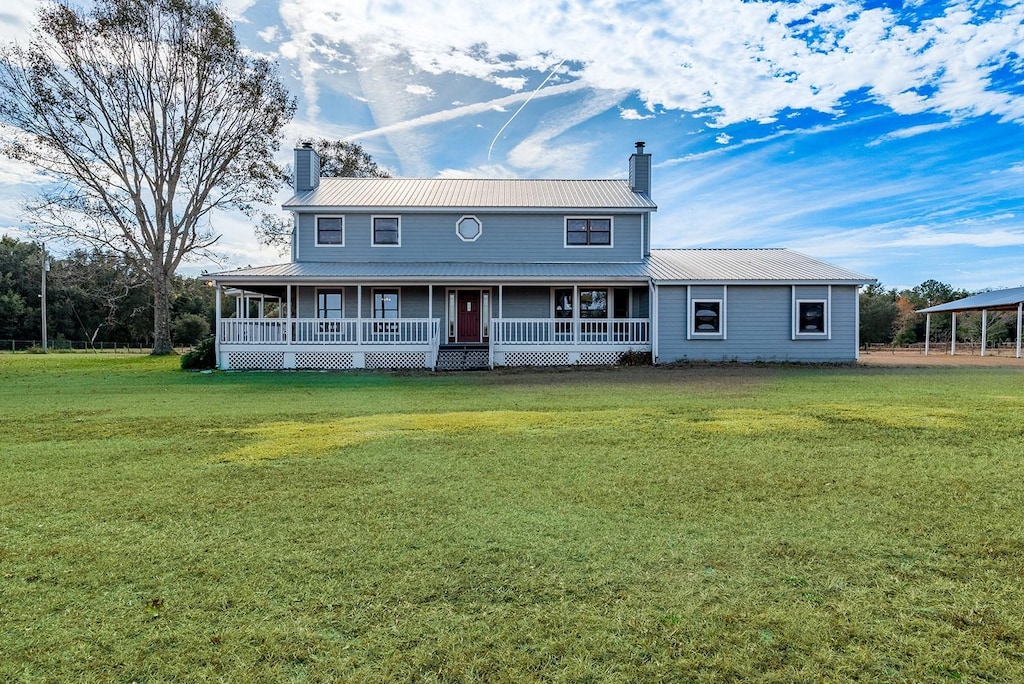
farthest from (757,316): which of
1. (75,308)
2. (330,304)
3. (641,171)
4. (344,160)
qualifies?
(75,308)

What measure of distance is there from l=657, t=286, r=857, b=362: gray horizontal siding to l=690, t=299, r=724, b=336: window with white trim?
0.25m

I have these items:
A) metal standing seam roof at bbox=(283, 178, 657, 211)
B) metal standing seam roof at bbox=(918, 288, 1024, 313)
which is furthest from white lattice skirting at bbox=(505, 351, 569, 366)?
metal standing seam roof at bbox=(918, 288, 1024, 313)

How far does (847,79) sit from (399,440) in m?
20.1

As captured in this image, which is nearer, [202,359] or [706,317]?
[202,359]

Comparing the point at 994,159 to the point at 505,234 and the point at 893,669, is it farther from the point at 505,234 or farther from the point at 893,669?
the point at 893,669

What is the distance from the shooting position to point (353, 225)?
21.6 m

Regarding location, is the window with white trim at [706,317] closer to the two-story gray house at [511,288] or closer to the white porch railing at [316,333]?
the two-story gray house at [511,288]

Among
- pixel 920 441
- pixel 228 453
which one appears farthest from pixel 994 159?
pixel 228 453

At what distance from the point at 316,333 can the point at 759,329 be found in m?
15.0

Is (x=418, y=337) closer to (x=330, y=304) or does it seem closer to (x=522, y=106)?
(x=330, y=304)

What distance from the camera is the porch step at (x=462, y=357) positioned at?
61.4 feet

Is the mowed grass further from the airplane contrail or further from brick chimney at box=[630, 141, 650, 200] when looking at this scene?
the airplane contrail

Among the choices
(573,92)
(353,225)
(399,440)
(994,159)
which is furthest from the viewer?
(994,159)

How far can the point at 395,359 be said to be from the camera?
62.2 feet
